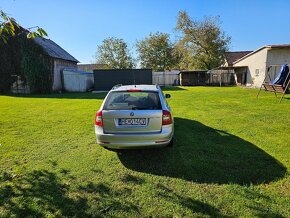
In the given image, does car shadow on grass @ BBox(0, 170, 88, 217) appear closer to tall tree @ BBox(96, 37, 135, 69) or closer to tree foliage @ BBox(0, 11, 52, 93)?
tree foliage @ BBox(0, 11, 52, 93)

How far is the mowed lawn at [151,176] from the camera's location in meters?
2.74

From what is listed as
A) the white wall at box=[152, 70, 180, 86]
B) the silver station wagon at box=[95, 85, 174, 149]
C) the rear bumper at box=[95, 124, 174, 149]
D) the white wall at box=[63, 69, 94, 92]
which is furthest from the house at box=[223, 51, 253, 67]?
the rear bumper at box=[95, 124, 174, 149]

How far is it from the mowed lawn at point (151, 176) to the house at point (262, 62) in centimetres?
1627

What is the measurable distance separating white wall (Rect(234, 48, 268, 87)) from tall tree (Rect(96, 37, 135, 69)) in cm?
2769

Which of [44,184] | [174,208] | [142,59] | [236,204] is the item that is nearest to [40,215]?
[44,184]

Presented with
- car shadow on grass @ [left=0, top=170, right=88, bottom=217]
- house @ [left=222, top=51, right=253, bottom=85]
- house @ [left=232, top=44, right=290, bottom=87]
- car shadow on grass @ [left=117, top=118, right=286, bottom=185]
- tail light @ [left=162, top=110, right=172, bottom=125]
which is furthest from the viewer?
house @ [left=222, top=51, right=253, bottom=85]

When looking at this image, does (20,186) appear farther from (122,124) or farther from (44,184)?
(122,124)

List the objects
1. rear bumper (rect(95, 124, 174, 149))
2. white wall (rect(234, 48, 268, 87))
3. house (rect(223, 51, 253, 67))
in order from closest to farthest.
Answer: rear bumper (rect(95, 124, 174, 149))
white wall (rect(234, 48, 268, 87))
house (rect(223, 51, 253, 67))

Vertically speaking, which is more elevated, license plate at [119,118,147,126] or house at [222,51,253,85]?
house at [222,51,253,85]

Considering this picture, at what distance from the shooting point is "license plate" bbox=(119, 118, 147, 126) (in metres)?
3.96

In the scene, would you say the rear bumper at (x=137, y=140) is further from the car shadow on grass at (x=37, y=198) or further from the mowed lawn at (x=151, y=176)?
the car shadow on grass at (x=37, y=198)

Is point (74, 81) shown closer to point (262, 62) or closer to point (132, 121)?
point (262, 62)

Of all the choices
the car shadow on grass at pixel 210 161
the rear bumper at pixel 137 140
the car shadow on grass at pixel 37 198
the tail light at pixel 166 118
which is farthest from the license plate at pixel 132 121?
the car shadow on grass at pixel 37 198

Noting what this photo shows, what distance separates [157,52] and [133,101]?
43795 mm
